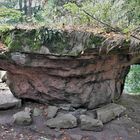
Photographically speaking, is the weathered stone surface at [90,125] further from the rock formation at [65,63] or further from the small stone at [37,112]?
the small stone at [37,112]

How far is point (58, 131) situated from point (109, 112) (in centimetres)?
121

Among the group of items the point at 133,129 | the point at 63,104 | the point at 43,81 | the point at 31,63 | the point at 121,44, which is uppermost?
the point at 121,44

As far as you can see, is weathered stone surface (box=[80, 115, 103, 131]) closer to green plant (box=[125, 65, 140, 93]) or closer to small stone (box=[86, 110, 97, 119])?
small stone (box=[86, 110, 97, 119])

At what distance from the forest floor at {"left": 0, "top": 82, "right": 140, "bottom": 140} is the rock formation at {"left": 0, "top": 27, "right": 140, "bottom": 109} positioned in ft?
1.70

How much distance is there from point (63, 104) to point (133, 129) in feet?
4.99

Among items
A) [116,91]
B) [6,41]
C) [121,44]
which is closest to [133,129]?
[116,91]

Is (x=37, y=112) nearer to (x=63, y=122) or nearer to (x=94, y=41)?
(x=63, y=122)

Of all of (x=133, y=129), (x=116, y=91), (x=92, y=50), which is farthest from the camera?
(x=116, y=91)

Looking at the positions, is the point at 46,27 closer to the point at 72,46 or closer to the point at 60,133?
the point at 72,46

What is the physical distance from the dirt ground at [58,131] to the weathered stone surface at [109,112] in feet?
0.34

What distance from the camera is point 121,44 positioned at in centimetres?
601

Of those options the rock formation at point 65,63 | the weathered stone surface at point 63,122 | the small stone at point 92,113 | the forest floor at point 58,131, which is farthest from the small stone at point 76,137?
the rock formation at point 65,63

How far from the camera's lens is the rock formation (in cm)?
599

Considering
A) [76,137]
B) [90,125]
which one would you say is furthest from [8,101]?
[90,125]
